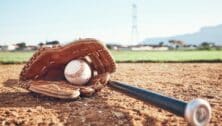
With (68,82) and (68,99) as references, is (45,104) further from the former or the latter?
(68,82)

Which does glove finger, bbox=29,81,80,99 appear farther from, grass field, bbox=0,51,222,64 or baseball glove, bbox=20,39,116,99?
grass field, bbox=0,51,222,64

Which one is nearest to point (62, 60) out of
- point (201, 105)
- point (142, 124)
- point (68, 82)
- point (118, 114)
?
point (68, 82)

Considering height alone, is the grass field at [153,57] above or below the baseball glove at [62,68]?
below

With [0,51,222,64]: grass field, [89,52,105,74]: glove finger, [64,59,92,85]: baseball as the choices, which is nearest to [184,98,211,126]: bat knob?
[64,59,92,85]: baseball

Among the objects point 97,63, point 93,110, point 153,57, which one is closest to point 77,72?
point 97,63

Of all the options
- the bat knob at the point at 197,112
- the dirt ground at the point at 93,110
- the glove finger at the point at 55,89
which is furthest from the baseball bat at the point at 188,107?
the glove finger at the point at 55,89

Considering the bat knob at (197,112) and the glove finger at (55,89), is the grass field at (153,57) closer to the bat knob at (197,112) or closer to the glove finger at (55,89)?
the glove finger at (55,89)

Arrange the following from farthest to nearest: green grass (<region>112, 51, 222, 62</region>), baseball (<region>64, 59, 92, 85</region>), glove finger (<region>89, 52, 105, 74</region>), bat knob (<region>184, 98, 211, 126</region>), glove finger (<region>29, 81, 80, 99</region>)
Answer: green grass (<region>112, 51, 222, 62</region>)
glove finger (<region>89, 52, 105, 74</region>)
baseball (<region>64, 59, 92, 85</region>)
glove finger (<region>29, 81, 80, 99</region>)
bat knob (<region>184, 98, 211, 126</region>)
